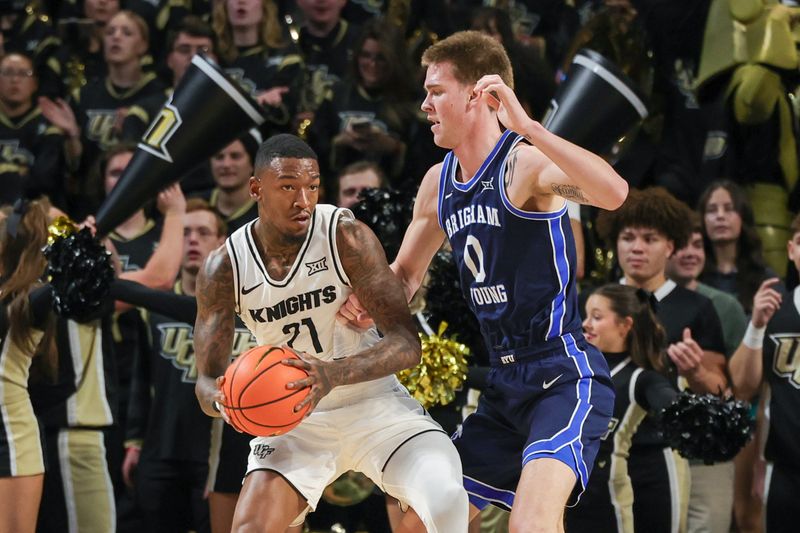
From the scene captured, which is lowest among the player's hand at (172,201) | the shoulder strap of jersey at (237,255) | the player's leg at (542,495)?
the player's leg at (542,495)

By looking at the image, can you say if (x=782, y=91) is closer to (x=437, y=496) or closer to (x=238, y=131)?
(x=238, y=131)

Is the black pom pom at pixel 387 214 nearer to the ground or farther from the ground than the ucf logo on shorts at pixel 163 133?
nearer to the ground

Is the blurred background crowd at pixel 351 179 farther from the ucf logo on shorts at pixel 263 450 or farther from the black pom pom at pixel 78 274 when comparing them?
the ucf logo on shorts at pixel 263 450

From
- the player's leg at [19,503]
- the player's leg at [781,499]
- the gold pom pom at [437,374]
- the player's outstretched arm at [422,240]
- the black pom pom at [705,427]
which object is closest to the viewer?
the player's outstretched arm at [422,240]

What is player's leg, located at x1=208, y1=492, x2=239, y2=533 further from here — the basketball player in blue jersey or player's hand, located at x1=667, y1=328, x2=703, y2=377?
player's hand, located at x1=667, y1=328, x2=703, y2=377

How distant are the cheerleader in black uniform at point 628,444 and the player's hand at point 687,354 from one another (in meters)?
0.10

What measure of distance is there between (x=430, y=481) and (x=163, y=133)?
267cm

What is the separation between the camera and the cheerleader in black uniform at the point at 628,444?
572cm

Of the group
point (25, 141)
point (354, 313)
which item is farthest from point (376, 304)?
point (25, 141)

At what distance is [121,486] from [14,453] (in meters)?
1.10

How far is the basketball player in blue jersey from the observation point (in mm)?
4277

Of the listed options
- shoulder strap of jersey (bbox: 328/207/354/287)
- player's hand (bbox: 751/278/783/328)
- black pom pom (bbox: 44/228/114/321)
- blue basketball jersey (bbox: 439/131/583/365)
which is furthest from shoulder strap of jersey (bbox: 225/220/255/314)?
player's hand (bbox: 751/278/783/328)

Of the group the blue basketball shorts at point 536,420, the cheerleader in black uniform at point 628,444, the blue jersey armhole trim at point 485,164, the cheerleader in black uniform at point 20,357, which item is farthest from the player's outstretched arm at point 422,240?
the cheerleader in black uniform at point 20,357

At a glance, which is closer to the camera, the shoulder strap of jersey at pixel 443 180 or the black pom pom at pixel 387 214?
the shoulder strap of jersey at pixel 443 180
